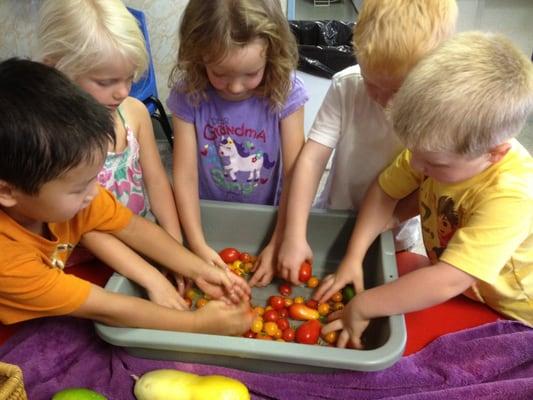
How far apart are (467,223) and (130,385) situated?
0.52m

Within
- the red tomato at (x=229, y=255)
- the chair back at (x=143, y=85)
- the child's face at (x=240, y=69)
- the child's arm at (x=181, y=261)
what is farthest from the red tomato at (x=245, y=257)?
the chair back at (x=143, y=85)

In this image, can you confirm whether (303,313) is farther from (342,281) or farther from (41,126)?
(41,126)

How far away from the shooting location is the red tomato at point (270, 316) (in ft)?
2.80

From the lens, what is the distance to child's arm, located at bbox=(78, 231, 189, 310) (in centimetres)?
81

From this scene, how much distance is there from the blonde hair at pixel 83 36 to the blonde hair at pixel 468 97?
50 cm

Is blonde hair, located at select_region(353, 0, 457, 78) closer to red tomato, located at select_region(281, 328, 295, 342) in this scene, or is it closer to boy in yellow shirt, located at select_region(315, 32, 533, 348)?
boy in yellow shirt, located at select_region(315, 32, 533, 348)

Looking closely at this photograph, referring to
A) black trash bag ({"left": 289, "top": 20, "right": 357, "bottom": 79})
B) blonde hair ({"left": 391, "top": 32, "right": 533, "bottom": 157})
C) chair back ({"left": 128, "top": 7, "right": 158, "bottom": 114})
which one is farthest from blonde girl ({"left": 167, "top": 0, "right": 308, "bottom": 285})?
black trash bag ({"left": 289, "top": 20, "right": 357, "bottom": 79})

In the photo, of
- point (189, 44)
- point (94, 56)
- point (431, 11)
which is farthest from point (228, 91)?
point (431, 11)

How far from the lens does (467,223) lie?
0.70m

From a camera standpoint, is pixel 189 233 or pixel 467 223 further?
pixel 189 233

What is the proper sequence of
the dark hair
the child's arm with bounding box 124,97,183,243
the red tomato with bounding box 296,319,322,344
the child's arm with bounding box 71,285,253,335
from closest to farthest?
the dark hair, the child's arm with bounding box 71,285,253,335, the red tomato with bounding box 296,319,322,344, the child's arm with bounding box 124,97,183,243

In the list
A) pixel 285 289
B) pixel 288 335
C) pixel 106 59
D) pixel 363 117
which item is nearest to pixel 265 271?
pixel 285 289

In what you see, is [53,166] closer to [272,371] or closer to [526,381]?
[272,371]

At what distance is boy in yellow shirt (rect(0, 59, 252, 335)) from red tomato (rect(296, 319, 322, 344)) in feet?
0.29
